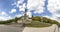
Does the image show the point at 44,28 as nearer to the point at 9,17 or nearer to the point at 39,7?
the point at 39,7

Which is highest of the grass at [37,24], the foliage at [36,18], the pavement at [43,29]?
the foliage at [36,18]

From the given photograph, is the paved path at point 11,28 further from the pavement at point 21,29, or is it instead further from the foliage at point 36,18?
the foliage at point 36,18

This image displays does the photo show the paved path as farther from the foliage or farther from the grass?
the foliage

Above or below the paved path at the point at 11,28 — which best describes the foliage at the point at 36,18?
above

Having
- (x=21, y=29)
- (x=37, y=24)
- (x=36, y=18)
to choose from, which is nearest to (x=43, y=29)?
(x=37, y=24)

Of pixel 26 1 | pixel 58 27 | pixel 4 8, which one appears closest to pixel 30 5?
pixel 26 1

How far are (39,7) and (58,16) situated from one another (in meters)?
0.46

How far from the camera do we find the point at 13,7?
3260 mm

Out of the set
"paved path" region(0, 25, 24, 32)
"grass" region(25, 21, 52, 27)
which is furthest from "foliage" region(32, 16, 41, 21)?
"paved path" region(0, 25, 24, 32)

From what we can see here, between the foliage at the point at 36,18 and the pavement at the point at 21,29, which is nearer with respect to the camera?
the foliage at the point at 36,18

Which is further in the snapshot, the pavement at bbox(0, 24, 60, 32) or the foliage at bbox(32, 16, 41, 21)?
the pavement at bbox(0, 24, 60, 32)

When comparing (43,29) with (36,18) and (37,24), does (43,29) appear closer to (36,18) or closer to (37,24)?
(37,24)

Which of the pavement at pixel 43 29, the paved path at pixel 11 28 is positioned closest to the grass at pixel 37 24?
the pavement at pixel 43 29

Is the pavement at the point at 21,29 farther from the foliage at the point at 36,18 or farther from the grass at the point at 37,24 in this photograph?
the foliage at the point at 36,18
